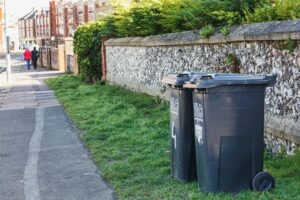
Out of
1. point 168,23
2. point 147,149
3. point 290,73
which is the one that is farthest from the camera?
point 168,23

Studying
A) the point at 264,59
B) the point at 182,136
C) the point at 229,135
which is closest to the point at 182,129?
the point at 182,136

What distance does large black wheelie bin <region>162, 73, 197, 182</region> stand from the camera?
600 centimetres

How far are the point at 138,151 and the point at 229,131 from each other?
10.1 ft

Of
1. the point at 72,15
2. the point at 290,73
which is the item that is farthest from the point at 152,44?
the point at 72,15

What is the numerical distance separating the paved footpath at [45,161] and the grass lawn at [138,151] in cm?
22

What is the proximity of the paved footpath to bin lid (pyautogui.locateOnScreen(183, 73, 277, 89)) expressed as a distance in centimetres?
160

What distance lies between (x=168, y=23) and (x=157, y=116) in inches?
103

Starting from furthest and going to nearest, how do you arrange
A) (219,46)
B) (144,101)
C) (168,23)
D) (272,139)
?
(144,101), (168,23), (219,46), (272,139)

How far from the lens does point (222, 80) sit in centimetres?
546

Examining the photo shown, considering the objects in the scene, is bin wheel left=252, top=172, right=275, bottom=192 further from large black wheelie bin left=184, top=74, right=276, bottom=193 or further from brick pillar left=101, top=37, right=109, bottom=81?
brick pillar left=101, top=37, right=109, bottom=81

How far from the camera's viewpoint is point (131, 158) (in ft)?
25.8

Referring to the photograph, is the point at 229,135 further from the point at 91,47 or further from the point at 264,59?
the point at 91,47

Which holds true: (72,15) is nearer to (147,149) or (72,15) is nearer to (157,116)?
(157,116)

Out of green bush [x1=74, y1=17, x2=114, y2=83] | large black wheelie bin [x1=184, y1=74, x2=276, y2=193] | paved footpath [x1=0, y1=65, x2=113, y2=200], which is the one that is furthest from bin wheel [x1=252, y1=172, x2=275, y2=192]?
A: green bush [x1=74, y1=17, x2=114, y2=83]
